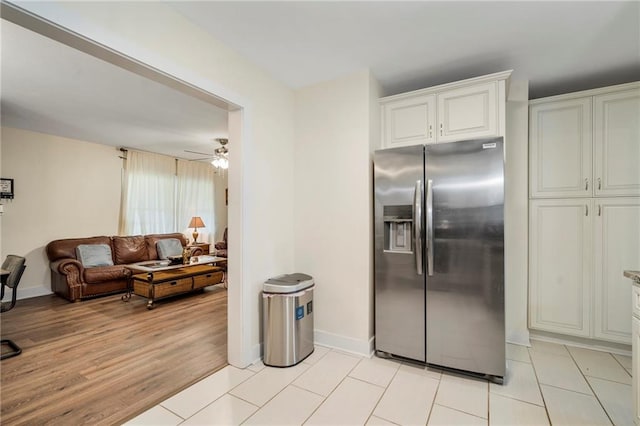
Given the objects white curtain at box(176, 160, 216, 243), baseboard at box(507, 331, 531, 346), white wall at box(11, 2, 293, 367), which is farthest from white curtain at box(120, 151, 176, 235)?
baseboard at box(507, 331, 531, 346)

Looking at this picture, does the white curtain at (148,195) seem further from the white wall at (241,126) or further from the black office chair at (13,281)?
the white wall at (241,126)

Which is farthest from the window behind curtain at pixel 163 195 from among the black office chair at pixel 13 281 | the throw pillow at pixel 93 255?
the black office chair at pixel 13 281

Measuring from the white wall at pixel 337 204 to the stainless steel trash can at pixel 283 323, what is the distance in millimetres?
392

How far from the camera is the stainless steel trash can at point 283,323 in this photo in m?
2.42

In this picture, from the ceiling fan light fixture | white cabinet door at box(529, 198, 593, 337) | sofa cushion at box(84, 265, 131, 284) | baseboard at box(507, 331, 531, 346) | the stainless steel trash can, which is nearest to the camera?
the stainless steel trash can

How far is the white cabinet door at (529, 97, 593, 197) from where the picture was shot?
2.73 m

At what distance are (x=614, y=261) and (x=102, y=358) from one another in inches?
187

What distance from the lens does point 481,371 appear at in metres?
2.16

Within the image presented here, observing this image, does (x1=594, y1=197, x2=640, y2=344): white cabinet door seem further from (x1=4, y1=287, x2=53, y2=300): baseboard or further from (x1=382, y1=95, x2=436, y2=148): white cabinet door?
(x1=4, y1=287, x2=53, y2=300): baseboard

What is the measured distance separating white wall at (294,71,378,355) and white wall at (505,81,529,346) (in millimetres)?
1437

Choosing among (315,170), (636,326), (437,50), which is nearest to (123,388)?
(315,170)

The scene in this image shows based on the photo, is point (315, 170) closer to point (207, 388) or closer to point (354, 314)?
point (354, 314)

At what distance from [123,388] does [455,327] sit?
2.55 meters

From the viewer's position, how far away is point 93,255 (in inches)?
193
